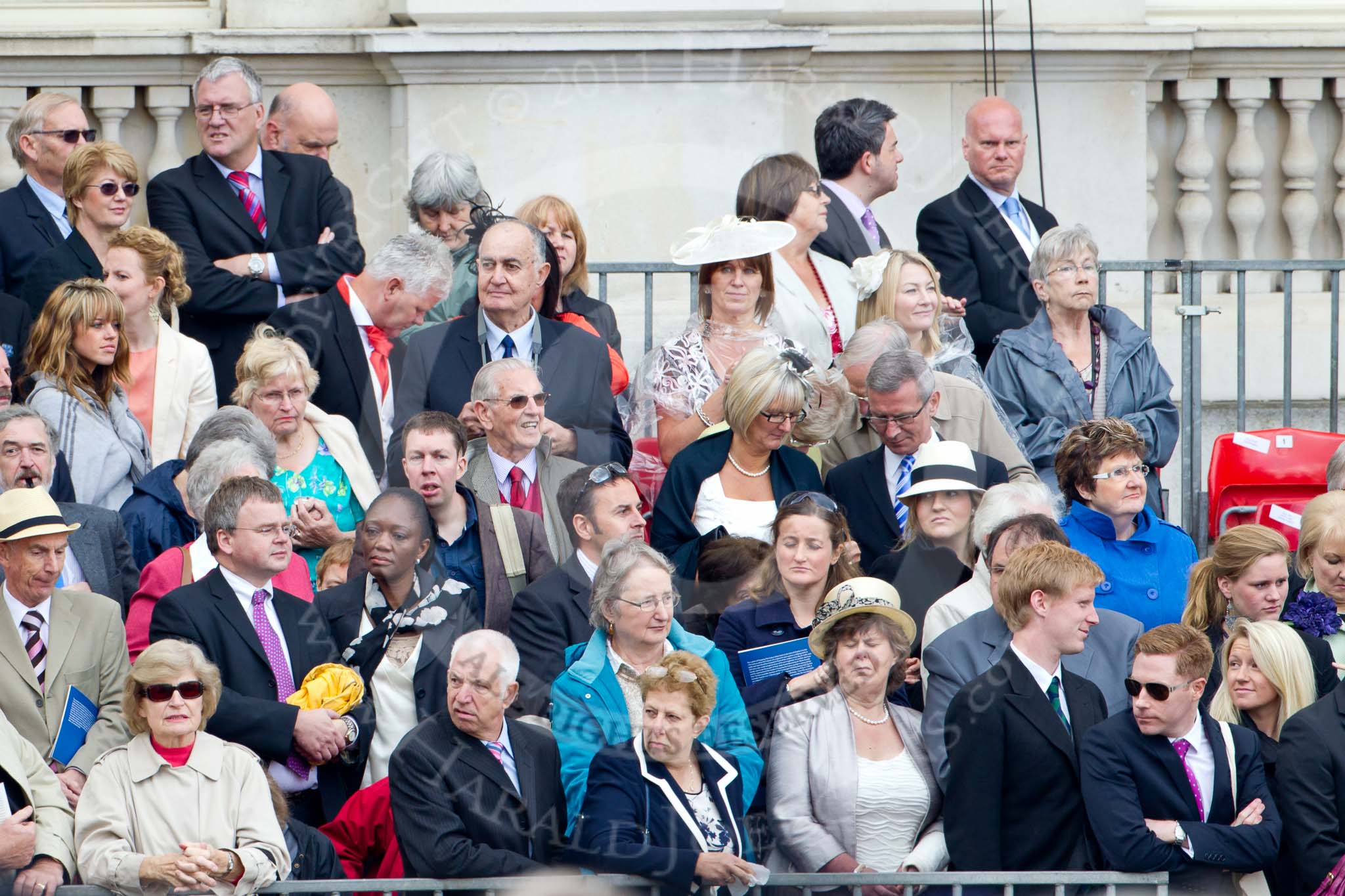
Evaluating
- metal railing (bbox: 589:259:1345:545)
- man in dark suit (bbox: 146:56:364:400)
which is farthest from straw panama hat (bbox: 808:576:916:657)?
metal railing (bbox: 589:259:1345:545)

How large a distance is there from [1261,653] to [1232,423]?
4055 mm

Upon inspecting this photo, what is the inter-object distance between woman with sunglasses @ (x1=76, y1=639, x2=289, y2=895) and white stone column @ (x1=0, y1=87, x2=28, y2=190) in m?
4.74

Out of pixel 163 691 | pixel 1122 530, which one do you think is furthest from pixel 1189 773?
pixel 163 691

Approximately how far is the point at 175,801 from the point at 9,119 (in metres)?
5.42

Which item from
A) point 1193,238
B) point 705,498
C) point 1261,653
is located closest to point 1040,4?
point 1193,238

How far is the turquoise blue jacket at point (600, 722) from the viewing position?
6.42m

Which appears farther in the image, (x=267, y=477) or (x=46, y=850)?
(x=267, y=477)

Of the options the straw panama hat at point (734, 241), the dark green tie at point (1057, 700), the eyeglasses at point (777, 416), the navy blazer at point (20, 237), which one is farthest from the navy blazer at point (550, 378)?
the dark green tie at point (1057, 700)

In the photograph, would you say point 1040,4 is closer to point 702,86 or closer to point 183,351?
point 702,86

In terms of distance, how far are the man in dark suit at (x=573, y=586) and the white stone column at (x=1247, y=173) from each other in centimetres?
475

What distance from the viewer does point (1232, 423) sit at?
10.7 metres

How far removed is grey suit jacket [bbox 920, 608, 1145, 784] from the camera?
6688mm

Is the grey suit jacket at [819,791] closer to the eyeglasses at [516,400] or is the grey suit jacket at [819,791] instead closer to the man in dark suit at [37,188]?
the eyeglasses at [516,400]

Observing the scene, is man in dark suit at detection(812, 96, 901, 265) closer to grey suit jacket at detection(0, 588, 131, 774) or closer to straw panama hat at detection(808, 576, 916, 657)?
straw panama hat at detection(808, 576, 916, 657)
